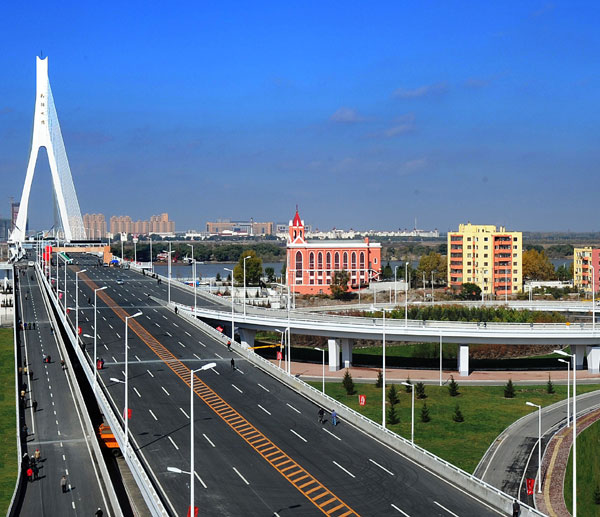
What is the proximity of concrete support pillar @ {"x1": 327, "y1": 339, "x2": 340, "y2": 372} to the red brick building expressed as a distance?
174 feet

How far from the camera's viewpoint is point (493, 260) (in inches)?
4569

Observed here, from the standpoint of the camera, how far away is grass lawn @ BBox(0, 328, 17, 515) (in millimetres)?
35938

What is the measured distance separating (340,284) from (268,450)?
82.0 m

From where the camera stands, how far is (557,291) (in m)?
110

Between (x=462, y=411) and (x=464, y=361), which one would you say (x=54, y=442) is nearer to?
(x=462, y=411)

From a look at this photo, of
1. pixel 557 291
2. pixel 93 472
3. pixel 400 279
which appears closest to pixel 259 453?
pixel 93 472

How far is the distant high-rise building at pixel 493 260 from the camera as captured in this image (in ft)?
380

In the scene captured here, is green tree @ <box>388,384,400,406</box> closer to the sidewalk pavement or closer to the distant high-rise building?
the sidewalk pavement

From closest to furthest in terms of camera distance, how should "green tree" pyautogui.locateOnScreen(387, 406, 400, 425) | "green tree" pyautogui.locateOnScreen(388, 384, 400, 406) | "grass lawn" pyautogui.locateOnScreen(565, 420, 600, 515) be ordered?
"grass lawn" pyautogui.locateOnScreen(565, 420, 600, 515) < "green tree" pyautogui.locateOnScreen(387, 406, 400, 425) < "green tree" pyautogui.locateOnScreen(388, 384, 400, 406)

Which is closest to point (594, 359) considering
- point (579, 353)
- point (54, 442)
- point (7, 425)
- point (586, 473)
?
point (579, 353)

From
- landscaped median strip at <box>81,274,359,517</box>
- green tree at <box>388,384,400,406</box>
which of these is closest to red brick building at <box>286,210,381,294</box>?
landscaped median strip at <box>81,274,359,517</box>

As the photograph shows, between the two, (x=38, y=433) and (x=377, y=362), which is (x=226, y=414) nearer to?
(x=38, y=433)

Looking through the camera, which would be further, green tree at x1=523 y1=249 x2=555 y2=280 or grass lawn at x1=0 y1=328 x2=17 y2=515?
green tree at x1=523 y1=249 x2=555 y2=280

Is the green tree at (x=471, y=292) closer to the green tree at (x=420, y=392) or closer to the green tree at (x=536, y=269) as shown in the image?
the green tree at (x=536, y=269)
